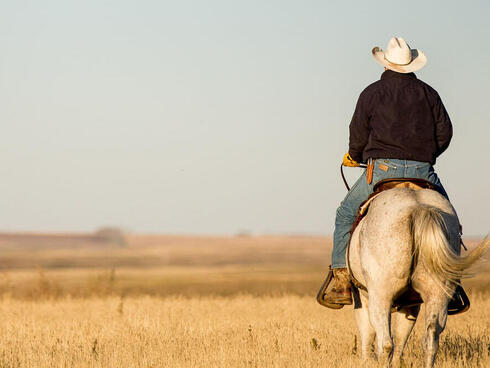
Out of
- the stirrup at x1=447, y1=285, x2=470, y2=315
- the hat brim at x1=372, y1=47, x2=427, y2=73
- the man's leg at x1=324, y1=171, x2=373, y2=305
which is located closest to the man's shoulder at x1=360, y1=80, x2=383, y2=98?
the hat brim at x1=372, y1=47, x2=427, y2=73

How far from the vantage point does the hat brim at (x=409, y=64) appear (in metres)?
7.67

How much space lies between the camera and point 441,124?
754cm

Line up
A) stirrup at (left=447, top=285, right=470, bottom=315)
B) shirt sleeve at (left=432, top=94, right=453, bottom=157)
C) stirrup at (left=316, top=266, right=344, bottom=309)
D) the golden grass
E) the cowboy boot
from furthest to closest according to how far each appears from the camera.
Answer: the golden grass
stirrup at (left=316, top=266, right=344, bottom=309)
the cowboy boot
shirt sleeve at (left=432, top=94, right=453, bottom=157)
stirrup at (left=447, top=285, right=470, bottom=315)

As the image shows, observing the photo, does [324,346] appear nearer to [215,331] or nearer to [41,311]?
[215,331]

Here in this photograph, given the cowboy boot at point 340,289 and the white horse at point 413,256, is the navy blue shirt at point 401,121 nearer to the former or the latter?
the white horse at point 413,256

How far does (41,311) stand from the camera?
15.1m

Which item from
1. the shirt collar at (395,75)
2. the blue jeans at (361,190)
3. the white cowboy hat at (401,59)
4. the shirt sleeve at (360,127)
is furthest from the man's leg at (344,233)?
the white cowboy hat at (401,59)

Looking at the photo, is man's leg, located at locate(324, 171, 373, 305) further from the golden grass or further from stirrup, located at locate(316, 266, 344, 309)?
the golden grass

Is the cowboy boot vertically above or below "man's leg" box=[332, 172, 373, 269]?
below

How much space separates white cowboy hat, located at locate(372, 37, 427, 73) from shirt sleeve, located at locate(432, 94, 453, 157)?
37 centimetres

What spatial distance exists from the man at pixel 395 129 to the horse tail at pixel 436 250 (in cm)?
82

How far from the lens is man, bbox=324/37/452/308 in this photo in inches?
290

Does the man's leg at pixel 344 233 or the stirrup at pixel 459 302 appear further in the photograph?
the man's leg at pixel 344 233

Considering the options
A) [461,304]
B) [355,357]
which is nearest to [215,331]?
[355,357]
